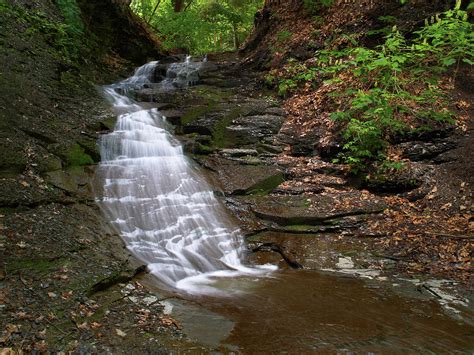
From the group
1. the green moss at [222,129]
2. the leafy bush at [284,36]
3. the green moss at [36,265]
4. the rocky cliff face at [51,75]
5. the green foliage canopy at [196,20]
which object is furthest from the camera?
the green foliage canopy at [196,20]

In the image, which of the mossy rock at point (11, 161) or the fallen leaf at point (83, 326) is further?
the mossy rock at point (11, 161)

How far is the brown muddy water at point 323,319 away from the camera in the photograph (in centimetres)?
354

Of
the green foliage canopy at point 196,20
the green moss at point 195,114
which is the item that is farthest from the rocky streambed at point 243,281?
the green foliage canopy at point 196,20

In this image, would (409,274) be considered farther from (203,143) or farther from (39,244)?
(203,143)

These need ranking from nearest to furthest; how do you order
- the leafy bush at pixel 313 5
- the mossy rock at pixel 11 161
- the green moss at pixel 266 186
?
the mossy rock at pixel 11 161 → the green moss at pixel 266 186 → the leafy bush at pixel 313 5

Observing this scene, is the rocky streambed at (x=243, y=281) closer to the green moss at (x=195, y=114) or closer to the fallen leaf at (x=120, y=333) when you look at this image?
the fallen leaf at (x=120, y=333)

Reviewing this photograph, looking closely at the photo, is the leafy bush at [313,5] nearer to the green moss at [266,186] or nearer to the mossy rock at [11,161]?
the green moss at [266,186]

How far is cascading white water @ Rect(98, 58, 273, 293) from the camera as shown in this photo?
19.0 ft

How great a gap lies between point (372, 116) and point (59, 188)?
6470mm

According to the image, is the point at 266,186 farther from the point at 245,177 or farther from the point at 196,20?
the point at 196,20

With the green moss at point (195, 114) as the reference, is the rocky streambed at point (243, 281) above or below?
below

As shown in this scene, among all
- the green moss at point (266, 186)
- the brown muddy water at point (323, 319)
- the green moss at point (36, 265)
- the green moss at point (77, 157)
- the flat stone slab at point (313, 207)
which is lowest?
the brown muddy water at point (323, 319)

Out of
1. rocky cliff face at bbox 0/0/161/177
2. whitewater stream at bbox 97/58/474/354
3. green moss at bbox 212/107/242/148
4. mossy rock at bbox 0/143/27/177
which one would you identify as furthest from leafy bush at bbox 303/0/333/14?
mossy rock at bbox 0/143/27/177

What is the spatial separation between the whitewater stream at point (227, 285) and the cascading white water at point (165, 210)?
0.02 metres
